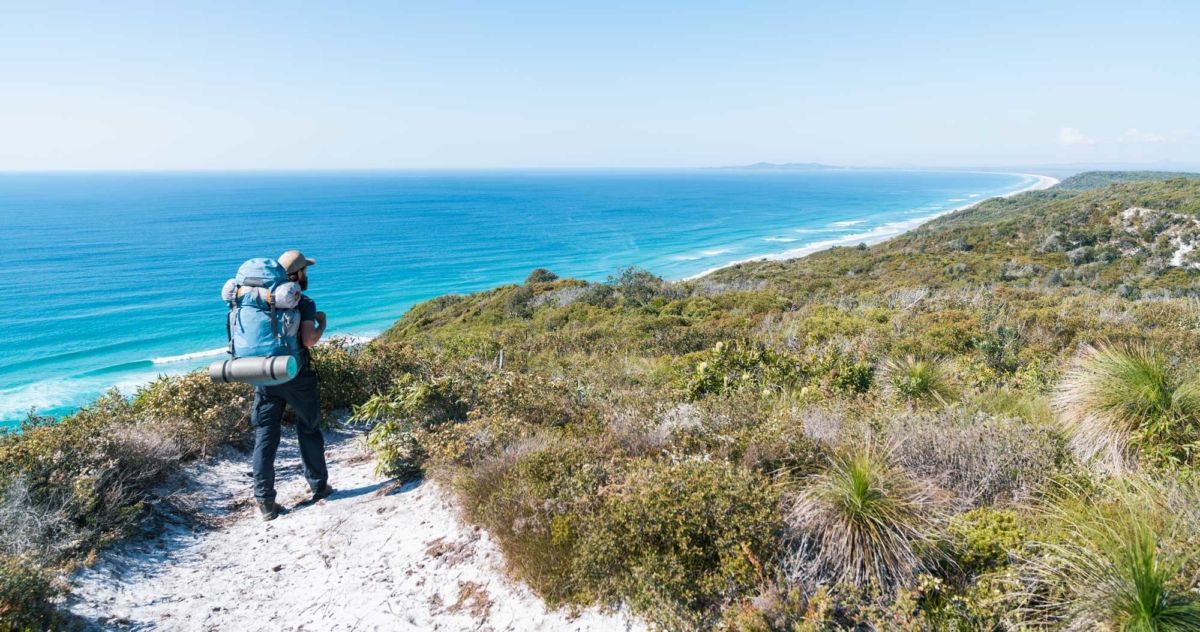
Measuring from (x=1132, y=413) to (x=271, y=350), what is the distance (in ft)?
22.2

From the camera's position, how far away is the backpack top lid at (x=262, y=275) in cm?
447

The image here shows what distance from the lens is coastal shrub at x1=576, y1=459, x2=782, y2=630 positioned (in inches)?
121

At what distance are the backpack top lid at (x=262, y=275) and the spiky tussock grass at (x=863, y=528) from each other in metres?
4.33

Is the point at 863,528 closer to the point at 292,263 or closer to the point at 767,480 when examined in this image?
the point at 767,480

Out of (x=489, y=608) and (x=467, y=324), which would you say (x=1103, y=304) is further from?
(x=467, y=324)

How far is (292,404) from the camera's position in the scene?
15.4ft

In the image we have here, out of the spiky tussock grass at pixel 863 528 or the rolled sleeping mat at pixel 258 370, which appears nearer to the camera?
the spiky tussock grass at pixel 863 528

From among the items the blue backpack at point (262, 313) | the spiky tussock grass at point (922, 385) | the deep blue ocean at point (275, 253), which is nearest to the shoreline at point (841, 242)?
the deep blue ocean at point (275, 253)

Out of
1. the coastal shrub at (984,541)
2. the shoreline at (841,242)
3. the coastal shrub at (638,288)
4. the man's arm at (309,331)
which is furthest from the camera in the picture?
the shoreline at (841,242)

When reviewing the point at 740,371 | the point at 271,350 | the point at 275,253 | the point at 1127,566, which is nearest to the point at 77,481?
the point at 271,350

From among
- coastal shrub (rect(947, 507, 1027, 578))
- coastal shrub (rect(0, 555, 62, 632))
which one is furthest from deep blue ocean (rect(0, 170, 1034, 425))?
coastal shrub (rect(947, 507, 1027, 578))

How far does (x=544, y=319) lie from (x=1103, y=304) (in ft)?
59.5

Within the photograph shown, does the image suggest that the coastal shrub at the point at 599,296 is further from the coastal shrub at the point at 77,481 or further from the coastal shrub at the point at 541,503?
the coastal shrub at the point at 541,503

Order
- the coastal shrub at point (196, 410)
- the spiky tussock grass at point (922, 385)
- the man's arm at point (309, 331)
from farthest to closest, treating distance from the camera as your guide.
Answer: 1. the spiky tussock grass at point (922, 385)
2. the coastal shrub at point (196, 410)
3. the man's arm at point (309, 331)
